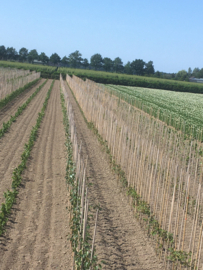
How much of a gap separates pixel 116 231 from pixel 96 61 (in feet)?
444

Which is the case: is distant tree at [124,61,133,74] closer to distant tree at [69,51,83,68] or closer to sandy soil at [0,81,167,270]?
distant tree at [69,51,83,68]

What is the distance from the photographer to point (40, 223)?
20.1 feet

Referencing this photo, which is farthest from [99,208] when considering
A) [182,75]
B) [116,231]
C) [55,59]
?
[55,59]

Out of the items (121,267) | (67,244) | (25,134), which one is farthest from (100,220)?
(25,134)

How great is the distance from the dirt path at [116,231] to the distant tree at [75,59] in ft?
416

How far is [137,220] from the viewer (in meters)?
6.63

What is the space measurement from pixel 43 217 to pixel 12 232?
74cm

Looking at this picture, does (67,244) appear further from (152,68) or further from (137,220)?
(152,68)

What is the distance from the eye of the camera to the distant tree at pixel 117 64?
130875 millimetres

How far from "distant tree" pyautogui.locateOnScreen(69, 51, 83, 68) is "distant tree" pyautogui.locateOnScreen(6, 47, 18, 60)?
21.1 metres

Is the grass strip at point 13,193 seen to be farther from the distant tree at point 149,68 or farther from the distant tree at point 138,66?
the distant tree at point 149,68

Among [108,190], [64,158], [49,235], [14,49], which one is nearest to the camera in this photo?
[49,235]

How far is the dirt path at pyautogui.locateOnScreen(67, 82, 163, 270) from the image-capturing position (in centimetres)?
514

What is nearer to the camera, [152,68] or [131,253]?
[131,253]
